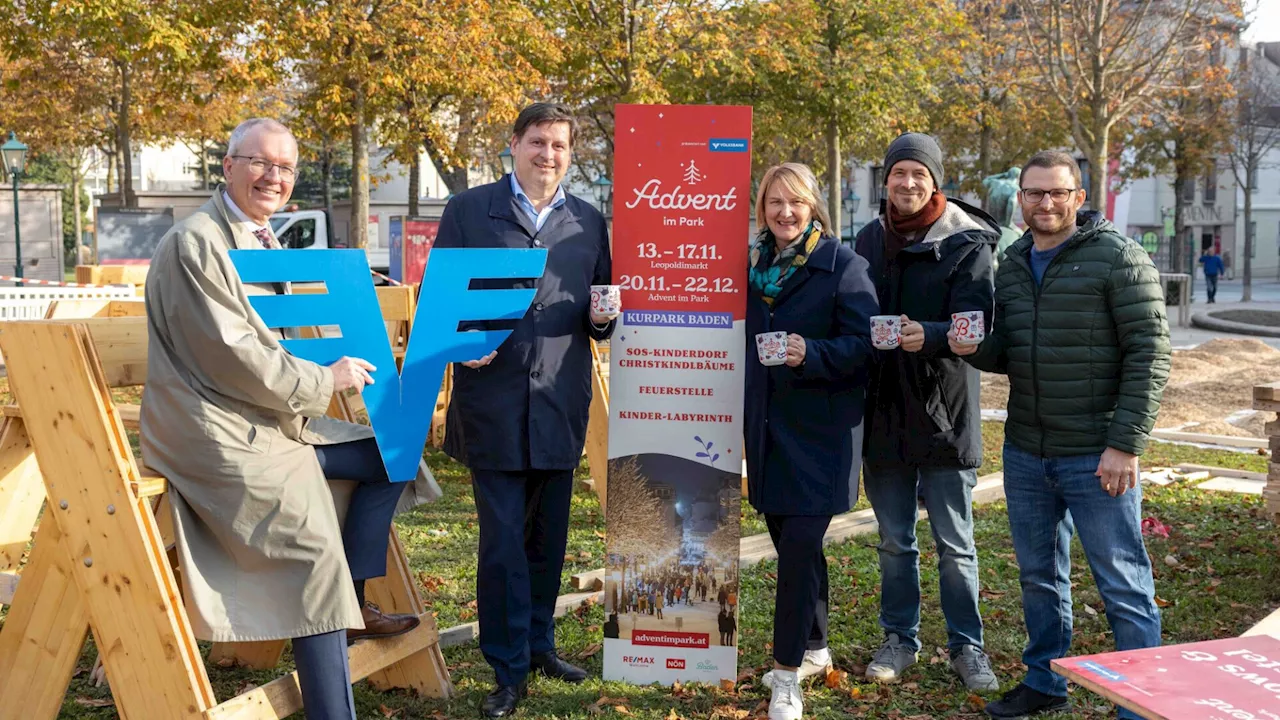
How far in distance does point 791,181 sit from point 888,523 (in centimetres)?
145

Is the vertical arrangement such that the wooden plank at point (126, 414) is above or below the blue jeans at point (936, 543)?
above

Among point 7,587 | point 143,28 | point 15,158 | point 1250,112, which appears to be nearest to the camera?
point 7,587

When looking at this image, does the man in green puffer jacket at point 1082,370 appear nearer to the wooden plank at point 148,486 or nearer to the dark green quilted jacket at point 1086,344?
the dark green quilted jacket at point 1086,344

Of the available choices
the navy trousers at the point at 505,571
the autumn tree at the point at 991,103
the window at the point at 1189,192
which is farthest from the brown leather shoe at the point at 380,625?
the window at the point at 1189,192

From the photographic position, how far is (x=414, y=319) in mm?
3857

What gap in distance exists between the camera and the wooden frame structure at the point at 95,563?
325 cm

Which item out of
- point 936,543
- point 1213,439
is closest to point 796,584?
point 936,543

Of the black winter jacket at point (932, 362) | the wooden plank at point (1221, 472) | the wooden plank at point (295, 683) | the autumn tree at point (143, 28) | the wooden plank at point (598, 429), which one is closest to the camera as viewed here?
the wooden plank at point (295, 683)

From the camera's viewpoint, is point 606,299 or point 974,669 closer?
point 606,299

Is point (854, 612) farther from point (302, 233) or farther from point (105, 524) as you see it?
point (302, 233)

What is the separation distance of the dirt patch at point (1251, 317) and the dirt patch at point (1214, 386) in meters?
9.17

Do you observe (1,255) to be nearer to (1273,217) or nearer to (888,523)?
(888,523)

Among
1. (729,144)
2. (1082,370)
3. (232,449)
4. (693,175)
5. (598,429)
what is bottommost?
(598,429)

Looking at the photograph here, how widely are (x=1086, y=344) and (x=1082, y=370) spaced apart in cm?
9
